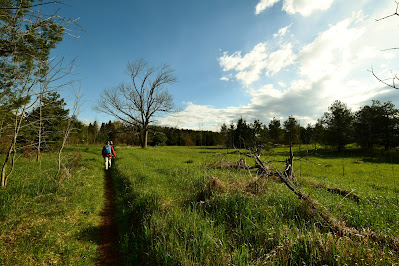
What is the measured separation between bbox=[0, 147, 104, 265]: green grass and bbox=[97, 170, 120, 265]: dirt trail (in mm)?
143

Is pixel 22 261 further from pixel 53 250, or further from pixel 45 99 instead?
pixel 45 99

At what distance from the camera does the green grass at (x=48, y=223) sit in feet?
10.8

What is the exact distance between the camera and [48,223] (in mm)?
4211

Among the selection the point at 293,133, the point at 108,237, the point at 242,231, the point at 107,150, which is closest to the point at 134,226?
the point at 108,237

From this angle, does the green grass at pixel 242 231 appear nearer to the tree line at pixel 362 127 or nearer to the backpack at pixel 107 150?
the backpack at pixel 107 150

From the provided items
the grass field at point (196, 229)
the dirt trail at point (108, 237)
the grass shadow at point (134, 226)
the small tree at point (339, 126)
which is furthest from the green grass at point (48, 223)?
the small tree at point (339, 126)

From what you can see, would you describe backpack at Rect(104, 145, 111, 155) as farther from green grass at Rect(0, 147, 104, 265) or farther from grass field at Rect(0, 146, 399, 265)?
grass field at Rect(0, 146, 399, 265)

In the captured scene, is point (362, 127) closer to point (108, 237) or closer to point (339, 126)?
point (339, 126)

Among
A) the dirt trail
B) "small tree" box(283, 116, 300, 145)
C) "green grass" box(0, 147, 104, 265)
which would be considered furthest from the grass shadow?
"small tree" box(283, 116, 300, 145)

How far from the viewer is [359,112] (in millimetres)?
34656

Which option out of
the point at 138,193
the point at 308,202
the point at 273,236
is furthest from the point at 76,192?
the point at 308,202

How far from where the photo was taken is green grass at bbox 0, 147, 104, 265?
3285 mm

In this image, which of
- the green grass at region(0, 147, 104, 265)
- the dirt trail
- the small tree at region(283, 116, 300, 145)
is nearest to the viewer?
the green grass at region(0, 147, 104, 265)

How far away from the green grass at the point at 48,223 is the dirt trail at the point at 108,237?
0.14 m
